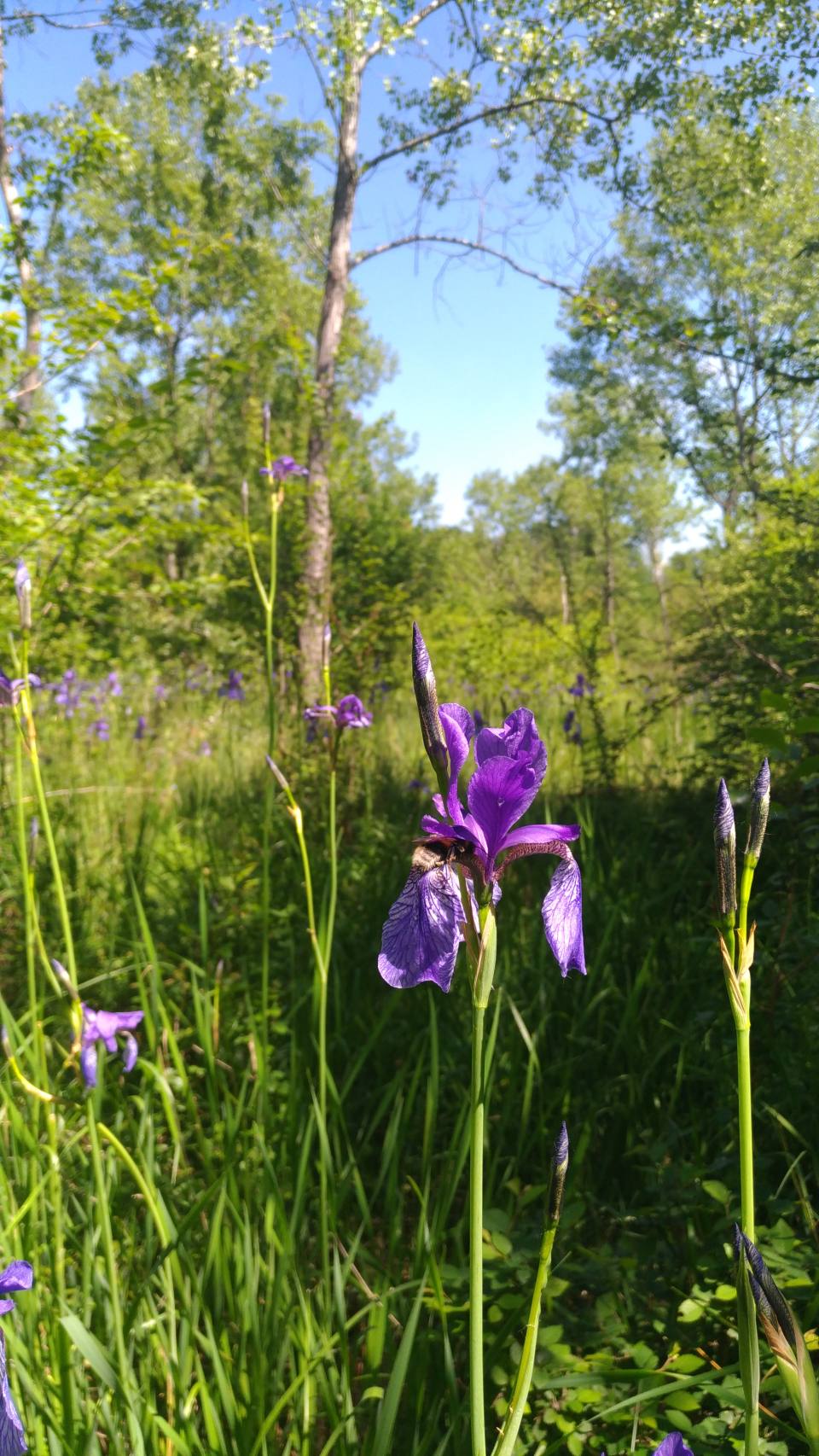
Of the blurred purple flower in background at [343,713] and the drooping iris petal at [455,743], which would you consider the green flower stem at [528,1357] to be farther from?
the blurred purple flower in background at [343,713]

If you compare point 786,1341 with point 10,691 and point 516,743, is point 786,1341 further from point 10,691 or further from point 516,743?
point 10,691

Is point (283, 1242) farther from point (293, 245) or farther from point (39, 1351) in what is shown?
point (293, 245)

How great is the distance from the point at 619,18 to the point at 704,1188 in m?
10.1

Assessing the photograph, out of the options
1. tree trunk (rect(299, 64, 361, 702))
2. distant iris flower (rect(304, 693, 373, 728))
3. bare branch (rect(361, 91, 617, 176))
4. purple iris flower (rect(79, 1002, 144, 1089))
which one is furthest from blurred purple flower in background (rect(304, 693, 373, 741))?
bare branch (rect(361, 91, 617, 176))

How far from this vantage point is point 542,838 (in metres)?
0.65

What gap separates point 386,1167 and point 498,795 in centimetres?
121

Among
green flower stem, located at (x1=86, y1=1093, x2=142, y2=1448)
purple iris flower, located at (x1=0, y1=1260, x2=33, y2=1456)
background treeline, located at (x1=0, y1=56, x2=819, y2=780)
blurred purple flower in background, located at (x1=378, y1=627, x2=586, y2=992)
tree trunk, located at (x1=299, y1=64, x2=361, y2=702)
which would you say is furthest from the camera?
tree trunk, located at (x1=299, y1=64, x2=361, y2=702)

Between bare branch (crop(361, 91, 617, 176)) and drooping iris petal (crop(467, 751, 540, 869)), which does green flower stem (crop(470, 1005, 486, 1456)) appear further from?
bare branch (crop(361, 91, 617, 176))

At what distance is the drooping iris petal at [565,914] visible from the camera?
0.60 meters

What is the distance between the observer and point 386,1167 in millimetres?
1572

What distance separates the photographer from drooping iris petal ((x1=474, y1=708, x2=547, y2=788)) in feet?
2.20

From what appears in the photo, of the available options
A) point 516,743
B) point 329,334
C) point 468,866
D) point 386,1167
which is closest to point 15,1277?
point 468,866

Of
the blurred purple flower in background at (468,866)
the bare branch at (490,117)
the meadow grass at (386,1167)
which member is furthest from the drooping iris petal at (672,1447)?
the bare branch at (490,117)

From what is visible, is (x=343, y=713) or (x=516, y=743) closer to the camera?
(x=516, y=743)
